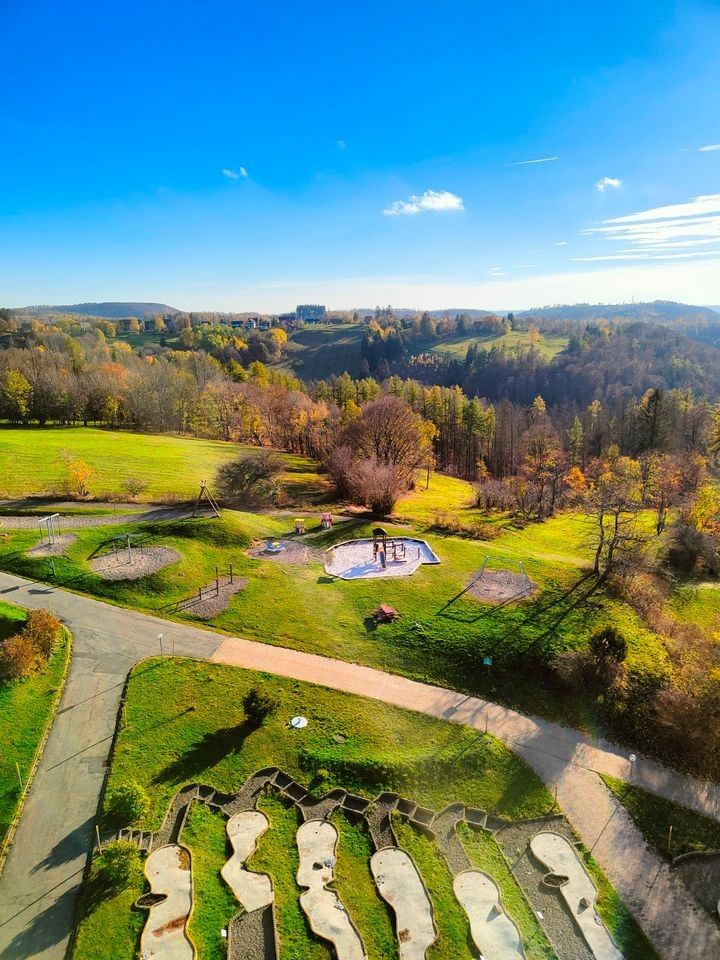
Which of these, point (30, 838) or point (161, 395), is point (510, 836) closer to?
point (30, 838)

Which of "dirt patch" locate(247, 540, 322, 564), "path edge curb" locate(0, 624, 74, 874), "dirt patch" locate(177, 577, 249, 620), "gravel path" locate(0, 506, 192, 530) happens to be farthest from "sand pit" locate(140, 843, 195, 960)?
"gravel path" locate(0, 506, 192, 530)

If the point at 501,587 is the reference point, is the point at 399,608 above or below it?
above

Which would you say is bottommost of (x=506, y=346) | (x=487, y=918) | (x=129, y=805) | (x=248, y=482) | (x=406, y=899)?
(x=487, y=918)

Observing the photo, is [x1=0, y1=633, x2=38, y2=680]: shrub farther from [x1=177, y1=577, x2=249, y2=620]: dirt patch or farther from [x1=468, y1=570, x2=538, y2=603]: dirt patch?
[x1=468, y1=570, x2=538, y2=603]: dirt patch

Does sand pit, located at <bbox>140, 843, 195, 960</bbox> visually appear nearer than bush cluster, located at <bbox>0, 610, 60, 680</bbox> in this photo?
Yes

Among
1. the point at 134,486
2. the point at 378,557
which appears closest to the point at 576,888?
the point at 378,557

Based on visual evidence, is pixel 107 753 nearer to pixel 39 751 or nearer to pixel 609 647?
pixel 39 751
